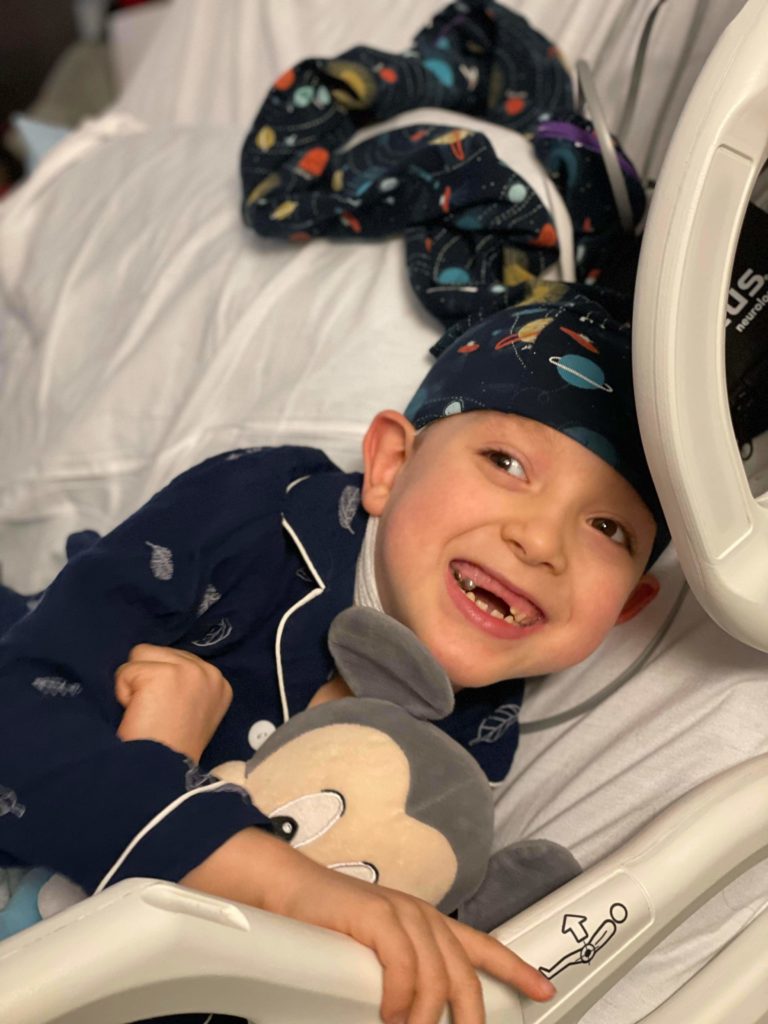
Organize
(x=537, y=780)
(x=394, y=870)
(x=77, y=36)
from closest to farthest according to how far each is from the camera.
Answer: (x=394, y=870)
(x=537, y=780)
(x=77, y=36)

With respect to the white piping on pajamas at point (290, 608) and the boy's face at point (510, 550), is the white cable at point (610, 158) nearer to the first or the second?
the boy's face at point (510, 550)

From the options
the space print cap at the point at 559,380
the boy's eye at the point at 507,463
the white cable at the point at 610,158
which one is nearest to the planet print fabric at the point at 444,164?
the white cable at the point at 610,158

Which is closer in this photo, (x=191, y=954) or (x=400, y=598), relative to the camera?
(x=191, y=954)

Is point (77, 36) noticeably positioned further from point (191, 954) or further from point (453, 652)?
point (191, 954)

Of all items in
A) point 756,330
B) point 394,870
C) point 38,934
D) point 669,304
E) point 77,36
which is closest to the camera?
point 38,934

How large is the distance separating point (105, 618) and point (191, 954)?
0.36 metres

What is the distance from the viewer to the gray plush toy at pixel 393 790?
818 millimetres

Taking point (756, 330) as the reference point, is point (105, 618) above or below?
below

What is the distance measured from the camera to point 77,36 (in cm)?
297

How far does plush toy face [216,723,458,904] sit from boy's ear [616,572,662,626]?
325 mm

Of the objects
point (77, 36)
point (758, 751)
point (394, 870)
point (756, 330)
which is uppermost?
point (756, 330)

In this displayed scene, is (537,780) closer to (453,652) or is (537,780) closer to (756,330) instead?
(453,652)

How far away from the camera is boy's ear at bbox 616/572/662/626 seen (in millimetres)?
1045

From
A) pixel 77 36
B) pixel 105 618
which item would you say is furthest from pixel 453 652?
pixel 77 36
